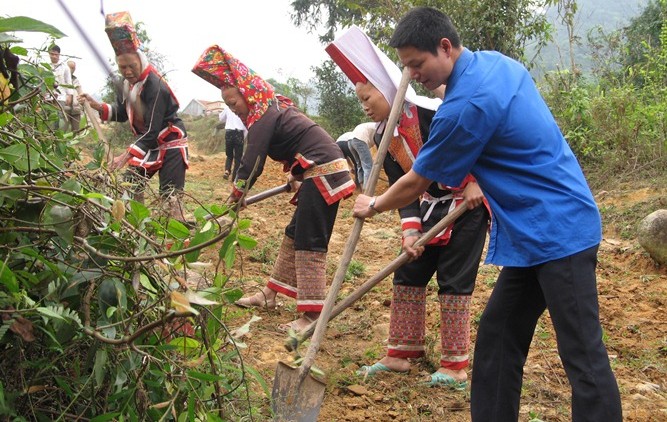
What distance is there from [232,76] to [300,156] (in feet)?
2.09

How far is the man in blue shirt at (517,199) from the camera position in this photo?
2686 mm

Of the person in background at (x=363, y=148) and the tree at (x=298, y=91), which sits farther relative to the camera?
the tree at (x=298, y=91)

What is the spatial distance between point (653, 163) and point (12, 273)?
8.61m

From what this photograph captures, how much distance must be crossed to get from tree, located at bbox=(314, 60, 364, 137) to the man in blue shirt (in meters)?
12.6

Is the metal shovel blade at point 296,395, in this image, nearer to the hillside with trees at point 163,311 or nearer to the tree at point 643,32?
the hillside with trees at point 163,311

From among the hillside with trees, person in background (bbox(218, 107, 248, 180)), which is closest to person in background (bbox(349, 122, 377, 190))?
the hillside with trees

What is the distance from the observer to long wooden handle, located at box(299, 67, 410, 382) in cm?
341

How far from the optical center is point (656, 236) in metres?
6.36

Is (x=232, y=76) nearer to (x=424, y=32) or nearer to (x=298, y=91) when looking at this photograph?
(x=424, y=32)

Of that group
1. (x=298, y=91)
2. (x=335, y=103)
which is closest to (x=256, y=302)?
(x=335, y=103)

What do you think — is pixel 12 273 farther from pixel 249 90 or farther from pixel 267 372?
pixel 249 90

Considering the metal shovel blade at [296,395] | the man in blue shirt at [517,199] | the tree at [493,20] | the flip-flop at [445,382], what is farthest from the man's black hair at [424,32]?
the tree at [493,20]

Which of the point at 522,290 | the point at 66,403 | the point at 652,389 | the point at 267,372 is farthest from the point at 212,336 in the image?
the point at 652,389

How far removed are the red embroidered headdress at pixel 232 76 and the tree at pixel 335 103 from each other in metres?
10.8
